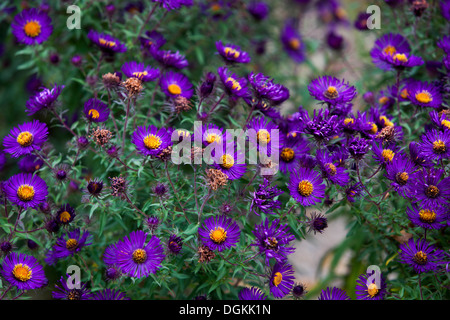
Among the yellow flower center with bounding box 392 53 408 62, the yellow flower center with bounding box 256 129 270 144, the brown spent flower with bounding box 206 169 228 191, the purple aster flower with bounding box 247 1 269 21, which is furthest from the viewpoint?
the purple aster flower with bounding box 247 1 269 21

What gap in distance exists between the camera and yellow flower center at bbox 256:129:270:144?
1569 millimetres

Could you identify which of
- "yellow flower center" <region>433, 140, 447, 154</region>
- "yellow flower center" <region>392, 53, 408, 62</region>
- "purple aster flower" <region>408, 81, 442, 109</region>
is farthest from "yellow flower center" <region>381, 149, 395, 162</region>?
"yellow flower center" <region>392, 53, 408, 62</region>

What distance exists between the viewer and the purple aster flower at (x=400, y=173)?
57.4 inches

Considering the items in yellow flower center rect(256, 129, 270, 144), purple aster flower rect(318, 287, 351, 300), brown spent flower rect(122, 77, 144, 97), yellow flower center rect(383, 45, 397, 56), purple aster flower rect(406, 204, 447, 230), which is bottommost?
purple aster flower rect(318, 287, 351, 300)

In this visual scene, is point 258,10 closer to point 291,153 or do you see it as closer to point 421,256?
point 291,153

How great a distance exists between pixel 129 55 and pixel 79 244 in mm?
903

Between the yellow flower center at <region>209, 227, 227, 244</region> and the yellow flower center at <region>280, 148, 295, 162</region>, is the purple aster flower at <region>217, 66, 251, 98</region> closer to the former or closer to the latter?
the yellow flower center at <region>280, 148, 295, 162</region>

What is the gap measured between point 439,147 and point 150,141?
893 millimetres

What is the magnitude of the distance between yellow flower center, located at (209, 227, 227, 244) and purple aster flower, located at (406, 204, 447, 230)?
589 mm

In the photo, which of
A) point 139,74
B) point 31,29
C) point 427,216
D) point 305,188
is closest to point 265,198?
point 305,188

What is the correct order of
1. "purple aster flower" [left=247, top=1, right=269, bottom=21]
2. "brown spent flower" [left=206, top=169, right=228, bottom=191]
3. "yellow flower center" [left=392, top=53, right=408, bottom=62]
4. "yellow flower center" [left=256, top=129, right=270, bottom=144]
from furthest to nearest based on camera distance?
"purple aster flower" [left=247, top=1, right=269, bottom=21], "yellow flower center" [left=392, top=53, right=408, bottom=62], "yellow flower center" [left=256, top=129, right=270, bottom=144], "brown spent flower" [left=206, top=169, right=228, bottom=191]

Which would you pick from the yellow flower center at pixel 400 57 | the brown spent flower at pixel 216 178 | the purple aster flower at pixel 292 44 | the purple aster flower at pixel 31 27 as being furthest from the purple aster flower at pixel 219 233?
the purple aster flower at pixel 292 44

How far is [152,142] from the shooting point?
1475 mm
